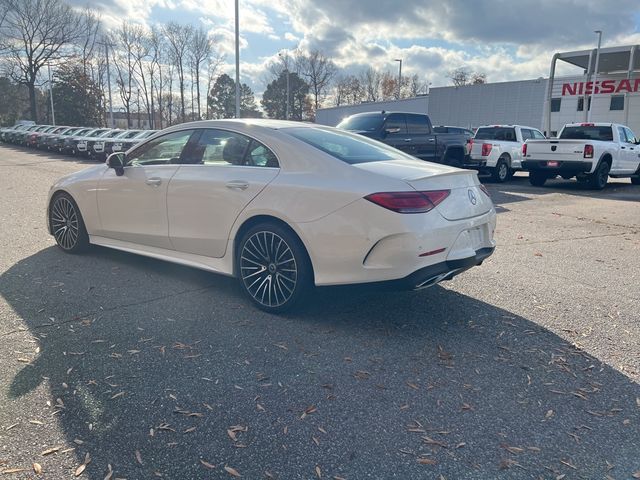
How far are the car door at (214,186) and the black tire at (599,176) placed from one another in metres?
13.2

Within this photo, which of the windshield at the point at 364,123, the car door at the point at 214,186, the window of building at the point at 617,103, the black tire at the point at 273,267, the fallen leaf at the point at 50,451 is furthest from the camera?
the window of building at the point at 617,103

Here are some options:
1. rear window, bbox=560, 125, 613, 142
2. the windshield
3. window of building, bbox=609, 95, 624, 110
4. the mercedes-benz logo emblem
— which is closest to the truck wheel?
rear window, bbox=560, 125, 613, 142

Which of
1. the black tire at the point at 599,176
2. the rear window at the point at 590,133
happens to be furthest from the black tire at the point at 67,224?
the rear window at the point at 590,133

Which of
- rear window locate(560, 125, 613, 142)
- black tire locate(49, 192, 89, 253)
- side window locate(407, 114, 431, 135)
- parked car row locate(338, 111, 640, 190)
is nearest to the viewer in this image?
black tire locate(49, 192, 89, 253)

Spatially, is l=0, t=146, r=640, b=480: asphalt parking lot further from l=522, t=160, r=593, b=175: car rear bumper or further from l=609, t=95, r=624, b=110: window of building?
l=609, t=95, r=624, b=110: window of building

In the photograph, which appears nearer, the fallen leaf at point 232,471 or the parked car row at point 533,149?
the fallen leaf at point 232,471

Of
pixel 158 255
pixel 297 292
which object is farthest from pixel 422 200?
pixel 158 255

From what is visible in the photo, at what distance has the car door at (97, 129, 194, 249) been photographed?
197 inches

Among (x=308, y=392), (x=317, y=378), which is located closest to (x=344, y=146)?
(x=317, y=378)

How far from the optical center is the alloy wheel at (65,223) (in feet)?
19.5

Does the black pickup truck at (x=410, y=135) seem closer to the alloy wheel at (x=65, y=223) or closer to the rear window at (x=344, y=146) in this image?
the rear window at (x=344, y=146)

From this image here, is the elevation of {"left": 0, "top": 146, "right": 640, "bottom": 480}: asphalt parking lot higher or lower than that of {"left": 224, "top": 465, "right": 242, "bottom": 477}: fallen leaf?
higher

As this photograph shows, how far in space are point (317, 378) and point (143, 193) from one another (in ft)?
9.63

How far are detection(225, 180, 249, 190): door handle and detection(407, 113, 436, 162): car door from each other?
956 cm
